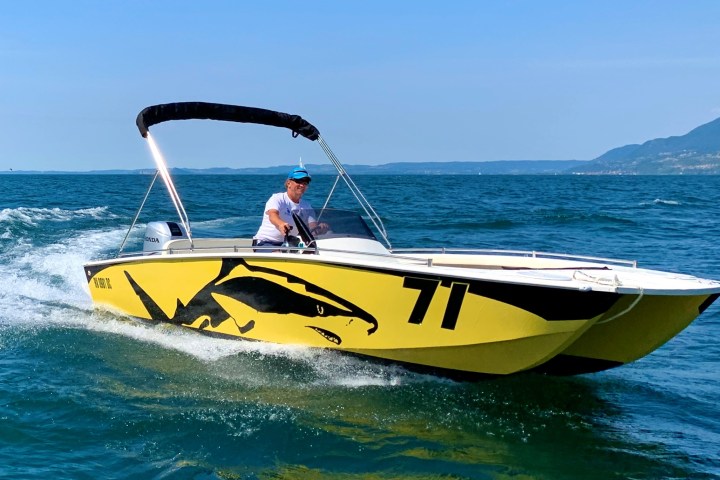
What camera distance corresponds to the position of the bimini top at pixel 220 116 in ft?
31.5

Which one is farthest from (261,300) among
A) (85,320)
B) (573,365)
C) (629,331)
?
(629,331)

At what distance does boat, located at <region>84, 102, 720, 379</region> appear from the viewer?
651cm

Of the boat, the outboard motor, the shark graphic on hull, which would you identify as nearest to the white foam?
the boat

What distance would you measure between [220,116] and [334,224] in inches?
102

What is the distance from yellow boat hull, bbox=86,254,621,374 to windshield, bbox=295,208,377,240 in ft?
3.05

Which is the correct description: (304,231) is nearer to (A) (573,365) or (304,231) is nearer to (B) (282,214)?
(B) (282,214)

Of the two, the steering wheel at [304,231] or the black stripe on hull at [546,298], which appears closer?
the black stripe on hull at [546,298]

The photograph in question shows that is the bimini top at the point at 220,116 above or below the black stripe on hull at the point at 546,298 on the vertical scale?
above

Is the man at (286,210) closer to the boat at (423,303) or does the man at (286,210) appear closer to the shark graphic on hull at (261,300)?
the boat at (423,303)

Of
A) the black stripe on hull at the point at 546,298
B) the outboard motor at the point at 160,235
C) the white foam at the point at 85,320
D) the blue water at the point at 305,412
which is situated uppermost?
the outboard motor at the point at 160,235

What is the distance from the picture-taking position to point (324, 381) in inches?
293

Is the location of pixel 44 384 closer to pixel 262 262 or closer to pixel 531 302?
pixel 262 262

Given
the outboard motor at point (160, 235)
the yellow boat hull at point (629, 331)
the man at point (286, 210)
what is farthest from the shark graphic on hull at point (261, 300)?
the yellow boat hull at point (629, 331)

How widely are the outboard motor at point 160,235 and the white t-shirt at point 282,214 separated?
1.86 meters
